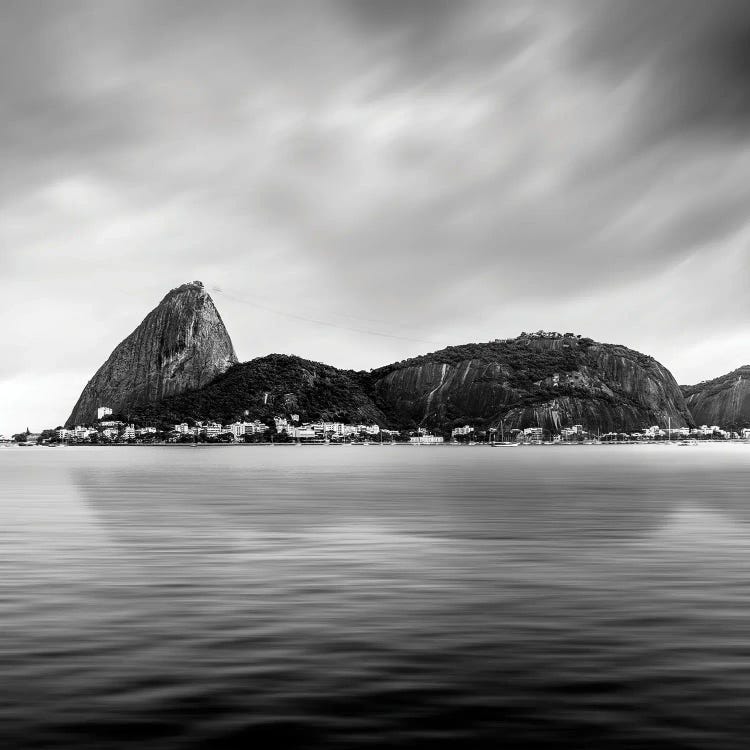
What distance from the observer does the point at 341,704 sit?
11.6m

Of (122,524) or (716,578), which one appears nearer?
(716,578)

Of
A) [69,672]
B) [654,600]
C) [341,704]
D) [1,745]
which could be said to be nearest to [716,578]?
[654,600]

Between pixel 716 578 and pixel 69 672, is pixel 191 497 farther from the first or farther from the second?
Result: pixel 69 672

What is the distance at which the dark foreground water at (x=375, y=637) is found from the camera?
35.1 feet

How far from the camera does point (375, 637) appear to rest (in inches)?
627

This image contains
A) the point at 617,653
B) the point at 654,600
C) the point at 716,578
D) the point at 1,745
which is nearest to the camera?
the point at 1,745

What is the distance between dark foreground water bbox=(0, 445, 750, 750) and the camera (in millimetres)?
10711

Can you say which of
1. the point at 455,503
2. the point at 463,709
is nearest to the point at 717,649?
the point at 463,709

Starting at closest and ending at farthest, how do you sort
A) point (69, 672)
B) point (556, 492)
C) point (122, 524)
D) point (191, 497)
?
point (69, 672) < point (122, 524) < point (191, 497) < point (556, 492)

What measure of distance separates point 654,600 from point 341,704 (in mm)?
10812

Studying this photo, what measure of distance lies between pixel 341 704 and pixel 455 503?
44077mm

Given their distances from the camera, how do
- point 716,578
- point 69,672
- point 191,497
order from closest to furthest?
point 69,672 → point 716,578 → point 191,497

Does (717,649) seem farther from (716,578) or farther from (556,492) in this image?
(556,492)

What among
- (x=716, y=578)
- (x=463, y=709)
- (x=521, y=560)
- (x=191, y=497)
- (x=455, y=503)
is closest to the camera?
(x=463, y=709)
